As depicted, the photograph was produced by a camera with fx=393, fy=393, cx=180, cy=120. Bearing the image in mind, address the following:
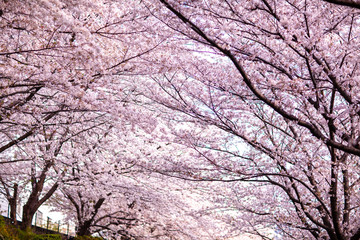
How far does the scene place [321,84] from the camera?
5.87 m

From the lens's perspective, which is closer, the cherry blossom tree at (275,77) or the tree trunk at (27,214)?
the cherry blossom tree at (275,77)

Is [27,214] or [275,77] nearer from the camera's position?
[275,77]

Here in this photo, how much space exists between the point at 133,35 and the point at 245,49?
5.94 ft

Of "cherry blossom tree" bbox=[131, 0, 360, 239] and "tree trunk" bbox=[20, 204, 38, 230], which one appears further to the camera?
"tree trunk" bbox=[20, 204, 38, 230]

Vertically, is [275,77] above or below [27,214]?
above

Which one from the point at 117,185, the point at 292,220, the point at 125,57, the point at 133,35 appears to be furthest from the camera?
the point at 117,185

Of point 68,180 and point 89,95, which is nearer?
point 89,95

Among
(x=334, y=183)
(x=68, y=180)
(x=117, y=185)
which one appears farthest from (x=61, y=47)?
(x=117, y=185)

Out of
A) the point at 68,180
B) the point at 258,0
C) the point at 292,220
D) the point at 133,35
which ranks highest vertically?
the point at 133,35

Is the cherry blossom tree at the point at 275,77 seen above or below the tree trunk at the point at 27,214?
above

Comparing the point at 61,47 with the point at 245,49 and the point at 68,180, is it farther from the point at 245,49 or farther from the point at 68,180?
the point at 68,180

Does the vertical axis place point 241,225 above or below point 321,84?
below

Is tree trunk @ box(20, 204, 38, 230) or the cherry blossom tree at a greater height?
the cherry blossom tree

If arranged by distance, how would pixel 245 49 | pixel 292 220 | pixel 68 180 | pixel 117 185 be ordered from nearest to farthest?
1. pixel 245 49
2. pixel 292 220
3. pixel 68 180
4. pixel 117 185
